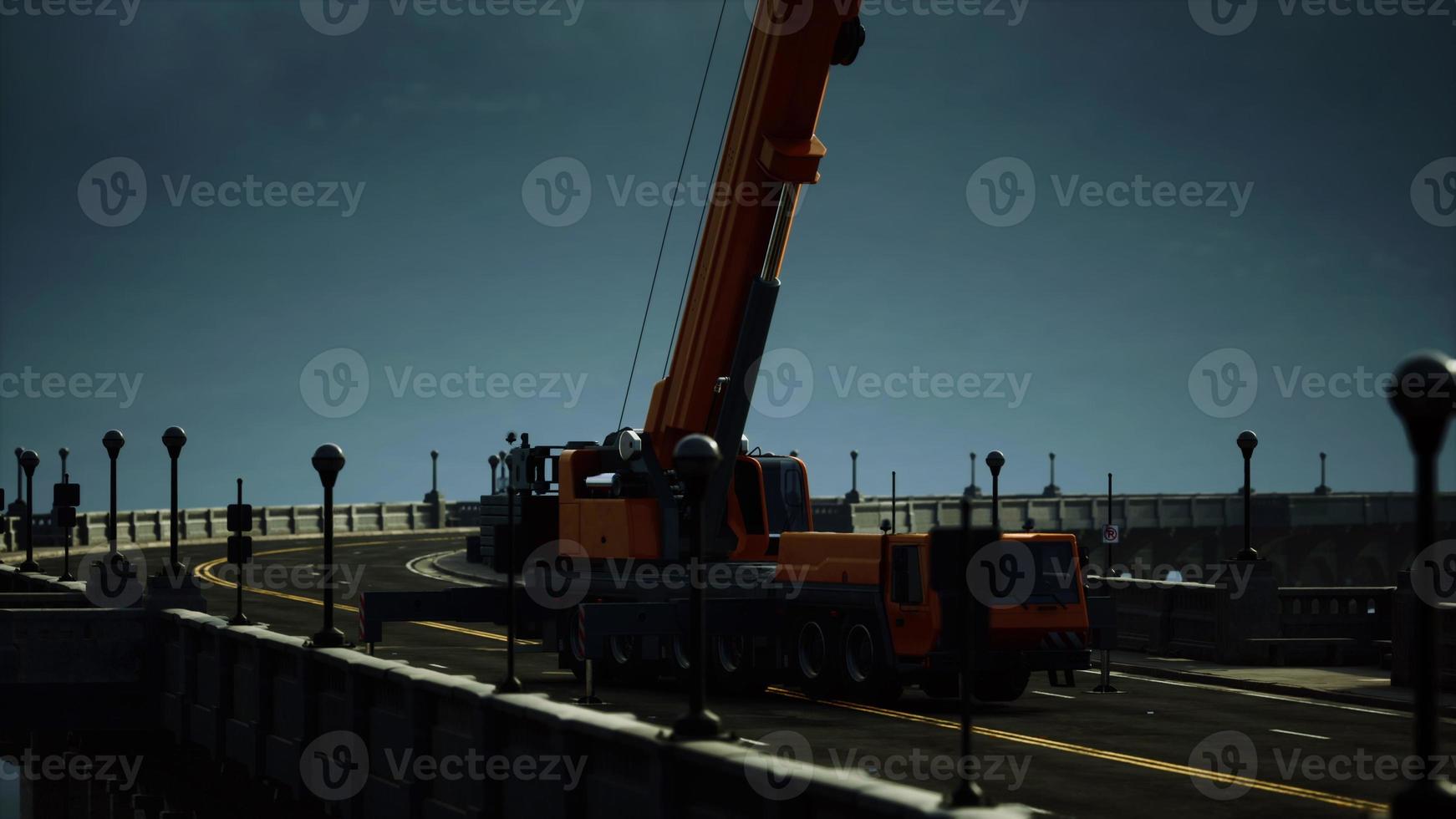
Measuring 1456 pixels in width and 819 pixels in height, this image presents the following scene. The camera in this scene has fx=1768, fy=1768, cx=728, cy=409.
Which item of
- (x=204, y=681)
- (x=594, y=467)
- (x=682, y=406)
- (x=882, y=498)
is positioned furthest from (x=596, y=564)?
(x=882, y=498)

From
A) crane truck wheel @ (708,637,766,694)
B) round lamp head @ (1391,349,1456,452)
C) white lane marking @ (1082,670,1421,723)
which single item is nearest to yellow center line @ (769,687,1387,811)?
crane truck wheel @ (708,637,766,694)

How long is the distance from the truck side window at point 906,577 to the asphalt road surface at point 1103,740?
5.00 feet

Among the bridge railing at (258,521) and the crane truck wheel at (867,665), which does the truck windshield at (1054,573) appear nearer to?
the crane truck wheel at (867,665)

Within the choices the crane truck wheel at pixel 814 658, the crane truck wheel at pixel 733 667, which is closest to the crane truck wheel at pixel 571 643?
the crane truck wheel at pixel 733 667

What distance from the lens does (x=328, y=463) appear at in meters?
20.7

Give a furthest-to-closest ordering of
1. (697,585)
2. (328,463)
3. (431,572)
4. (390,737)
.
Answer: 1. (431,572)
2. (328,463)
3. (390,737)
4. (697,585)

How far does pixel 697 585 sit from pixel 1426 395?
5.65m

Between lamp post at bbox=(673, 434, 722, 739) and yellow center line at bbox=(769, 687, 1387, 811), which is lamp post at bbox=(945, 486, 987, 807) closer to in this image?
lamp post at bbox=(673, 434, 722, 739)

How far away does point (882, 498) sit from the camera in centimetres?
10056

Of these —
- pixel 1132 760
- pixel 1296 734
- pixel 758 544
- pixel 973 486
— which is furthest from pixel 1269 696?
pixel 973 486

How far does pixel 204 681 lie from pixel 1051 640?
471 inches

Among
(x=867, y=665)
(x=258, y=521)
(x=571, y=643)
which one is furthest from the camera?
(x=258, y=521)

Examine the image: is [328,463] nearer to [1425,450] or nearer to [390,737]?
[390,737]

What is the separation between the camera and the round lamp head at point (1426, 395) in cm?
888
